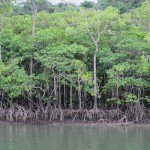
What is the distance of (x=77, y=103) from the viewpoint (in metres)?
17.2

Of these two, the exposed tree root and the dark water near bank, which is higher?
the exposed tree root

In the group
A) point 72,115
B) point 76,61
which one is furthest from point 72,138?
point 76,61

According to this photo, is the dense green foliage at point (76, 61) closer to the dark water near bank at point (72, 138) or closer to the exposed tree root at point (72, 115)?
the exposed tree root at point (72, 115)

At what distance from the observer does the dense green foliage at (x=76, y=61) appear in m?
15.1

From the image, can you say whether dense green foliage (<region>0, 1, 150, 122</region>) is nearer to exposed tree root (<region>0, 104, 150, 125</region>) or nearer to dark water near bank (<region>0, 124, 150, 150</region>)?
exposed tree root (<region>0, 104, 150, 125</region>)

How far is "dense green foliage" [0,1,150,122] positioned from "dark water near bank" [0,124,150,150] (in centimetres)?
195

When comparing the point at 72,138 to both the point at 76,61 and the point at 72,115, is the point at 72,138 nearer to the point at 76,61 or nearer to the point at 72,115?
the point at 72,115

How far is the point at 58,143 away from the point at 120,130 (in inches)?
142

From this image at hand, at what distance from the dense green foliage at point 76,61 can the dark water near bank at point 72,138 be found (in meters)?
1.95

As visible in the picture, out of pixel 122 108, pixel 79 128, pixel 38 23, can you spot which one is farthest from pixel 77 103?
pixel 38 23

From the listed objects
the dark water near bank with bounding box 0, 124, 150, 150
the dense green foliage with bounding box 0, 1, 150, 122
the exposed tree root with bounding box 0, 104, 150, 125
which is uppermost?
the dense green foliage with bounding box 0, 1, 150, 122

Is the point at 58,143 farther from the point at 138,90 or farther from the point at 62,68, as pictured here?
the point at 138,90

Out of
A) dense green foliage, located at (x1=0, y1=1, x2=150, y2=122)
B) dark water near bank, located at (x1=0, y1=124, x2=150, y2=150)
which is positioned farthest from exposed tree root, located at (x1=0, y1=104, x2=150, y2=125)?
dark water near bank, located at (x1=0, y1=124, x2=150, y2=150)

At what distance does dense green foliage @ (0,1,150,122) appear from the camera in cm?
1508
